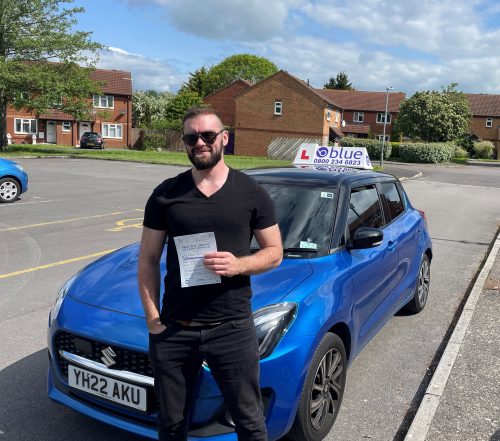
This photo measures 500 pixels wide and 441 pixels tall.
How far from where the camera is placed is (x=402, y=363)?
4.23 metres

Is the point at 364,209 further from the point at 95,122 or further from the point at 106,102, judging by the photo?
the point at 106,102

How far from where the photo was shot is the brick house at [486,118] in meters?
70.6

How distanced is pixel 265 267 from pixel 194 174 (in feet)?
1.73

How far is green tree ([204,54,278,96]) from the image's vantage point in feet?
261

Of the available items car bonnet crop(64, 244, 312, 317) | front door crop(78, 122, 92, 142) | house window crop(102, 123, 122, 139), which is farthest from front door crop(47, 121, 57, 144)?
car bonnet crop(64, 244, 312, 317)

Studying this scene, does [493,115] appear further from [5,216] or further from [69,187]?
[5,216]

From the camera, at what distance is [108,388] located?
8.60 ft

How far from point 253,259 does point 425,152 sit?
1893 inches

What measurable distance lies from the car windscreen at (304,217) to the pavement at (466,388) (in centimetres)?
130

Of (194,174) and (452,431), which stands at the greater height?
(194,174)

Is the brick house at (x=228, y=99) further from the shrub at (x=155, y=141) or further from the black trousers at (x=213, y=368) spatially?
the black trousers at (x=213, y=368)

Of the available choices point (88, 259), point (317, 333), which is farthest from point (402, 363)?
point (88, 259)

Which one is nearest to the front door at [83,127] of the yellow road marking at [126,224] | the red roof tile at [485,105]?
the yellow road marking at [126,224]

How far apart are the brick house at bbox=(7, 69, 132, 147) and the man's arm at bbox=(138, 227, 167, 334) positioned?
51.1m
